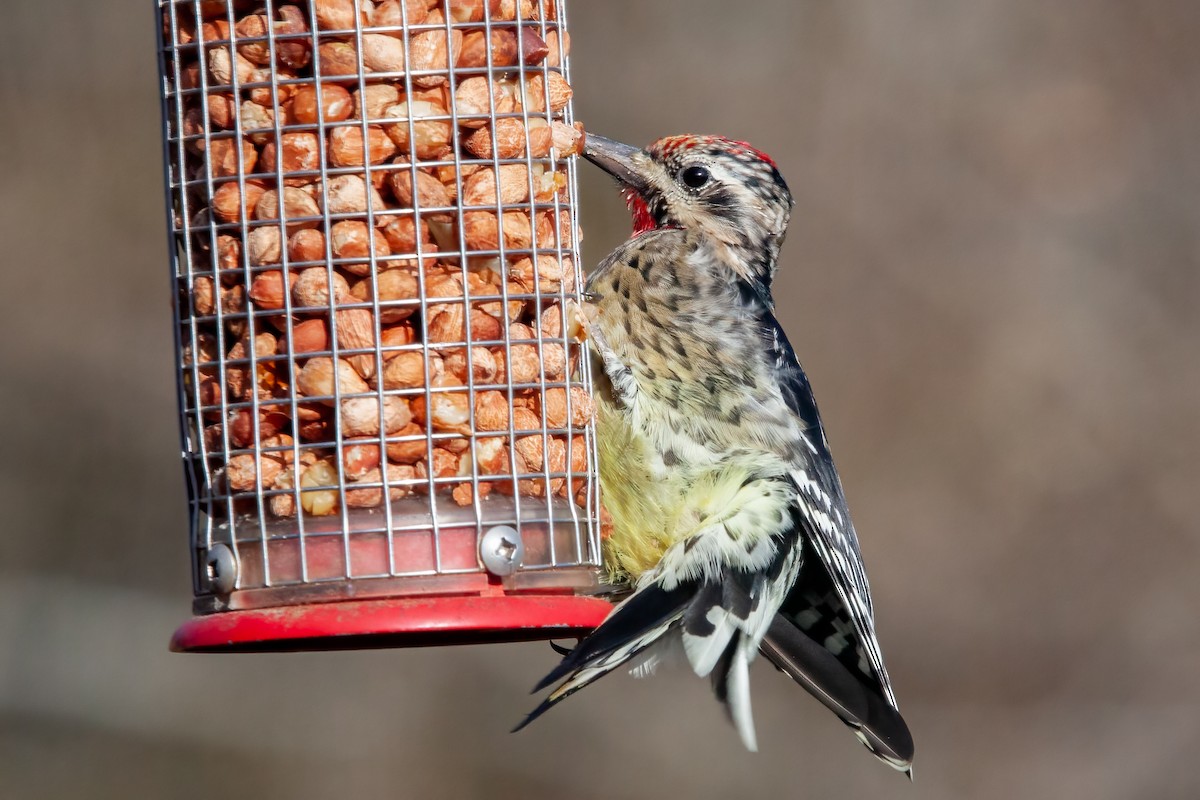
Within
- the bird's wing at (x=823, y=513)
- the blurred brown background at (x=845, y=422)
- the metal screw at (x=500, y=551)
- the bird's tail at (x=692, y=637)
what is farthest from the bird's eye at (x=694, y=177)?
the blurred brown background at (x=845, y=422)

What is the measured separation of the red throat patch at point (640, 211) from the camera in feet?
14.7

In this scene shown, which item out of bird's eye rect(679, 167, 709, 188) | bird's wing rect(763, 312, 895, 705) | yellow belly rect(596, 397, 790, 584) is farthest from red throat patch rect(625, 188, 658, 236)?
yellow belly rect(596, 397, 790, 584)

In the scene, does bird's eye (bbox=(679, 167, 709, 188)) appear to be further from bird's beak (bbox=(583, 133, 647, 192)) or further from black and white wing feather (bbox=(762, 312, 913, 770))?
black and white wing feather (bbox=(762, 312, 913, 770))

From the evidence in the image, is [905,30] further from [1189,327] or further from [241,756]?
[241,756]

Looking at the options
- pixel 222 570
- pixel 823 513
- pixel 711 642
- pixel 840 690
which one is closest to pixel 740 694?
pixel 711 642

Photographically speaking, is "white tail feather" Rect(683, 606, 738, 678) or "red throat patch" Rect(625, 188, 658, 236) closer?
"white tail feather" Rect(683, 606, 738, 678)

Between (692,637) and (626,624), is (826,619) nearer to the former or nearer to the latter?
(692,637)

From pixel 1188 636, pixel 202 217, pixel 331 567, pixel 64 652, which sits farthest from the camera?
pixel 1188 636

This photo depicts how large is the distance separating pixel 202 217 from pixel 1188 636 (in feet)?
20.6

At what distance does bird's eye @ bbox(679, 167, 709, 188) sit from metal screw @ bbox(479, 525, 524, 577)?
1.64 metres

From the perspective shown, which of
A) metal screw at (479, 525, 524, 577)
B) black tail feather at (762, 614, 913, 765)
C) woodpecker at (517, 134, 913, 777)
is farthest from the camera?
black tail feather at (762, 614, 913, 765)

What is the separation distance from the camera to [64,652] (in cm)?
641

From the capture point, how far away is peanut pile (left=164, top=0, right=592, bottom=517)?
120 inches

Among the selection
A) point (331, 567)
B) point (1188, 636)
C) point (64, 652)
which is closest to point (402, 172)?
point (331, 567)
